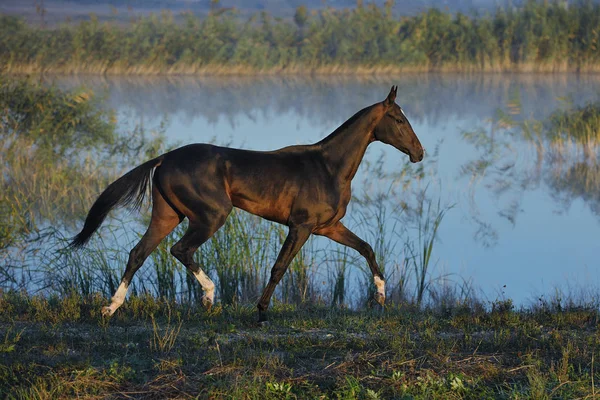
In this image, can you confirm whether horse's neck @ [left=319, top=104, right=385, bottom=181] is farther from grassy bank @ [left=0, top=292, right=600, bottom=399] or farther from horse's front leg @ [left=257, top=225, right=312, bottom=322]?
grassy bank @ [left=0, top=292, right=600, bottom=399]

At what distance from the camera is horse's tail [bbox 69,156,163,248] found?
7.01 meters

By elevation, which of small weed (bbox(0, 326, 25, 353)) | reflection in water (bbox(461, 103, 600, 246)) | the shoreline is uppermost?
the shoreline

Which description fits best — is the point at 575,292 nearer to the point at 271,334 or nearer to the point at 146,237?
the point at 271,334

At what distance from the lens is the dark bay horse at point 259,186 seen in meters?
6.75

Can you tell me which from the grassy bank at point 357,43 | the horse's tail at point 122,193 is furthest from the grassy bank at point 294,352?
the grassy bank at point 357,43

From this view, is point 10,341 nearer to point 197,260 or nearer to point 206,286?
point 206,286

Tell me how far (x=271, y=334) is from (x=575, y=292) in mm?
3955

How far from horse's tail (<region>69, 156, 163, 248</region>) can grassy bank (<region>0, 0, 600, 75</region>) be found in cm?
2083

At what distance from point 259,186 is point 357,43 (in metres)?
23.8

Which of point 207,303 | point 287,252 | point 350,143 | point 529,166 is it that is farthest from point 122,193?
point 529,166

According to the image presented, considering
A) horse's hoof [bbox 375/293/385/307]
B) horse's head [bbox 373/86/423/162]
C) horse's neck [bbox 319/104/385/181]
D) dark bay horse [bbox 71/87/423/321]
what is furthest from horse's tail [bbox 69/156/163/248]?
horse's hoof [bbox 375/293/385/307]

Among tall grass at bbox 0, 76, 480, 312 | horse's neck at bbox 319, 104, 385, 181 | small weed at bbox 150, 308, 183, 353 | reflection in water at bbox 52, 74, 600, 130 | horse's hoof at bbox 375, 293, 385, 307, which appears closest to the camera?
small weed at bbox 150, 308, 183, 353

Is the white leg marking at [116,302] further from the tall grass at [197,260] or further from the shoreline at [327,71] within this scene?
the shoreline at [327,71]

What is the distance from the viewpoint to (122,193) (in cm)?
711
